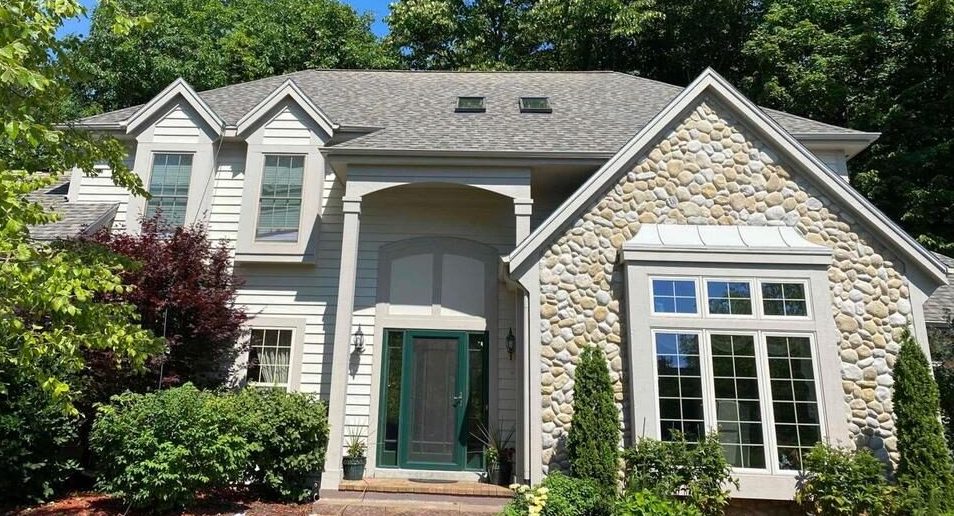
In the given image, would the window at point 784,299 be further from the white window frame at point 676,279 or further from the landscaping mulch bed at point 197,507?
the landscaping mulch bed at point 197,507

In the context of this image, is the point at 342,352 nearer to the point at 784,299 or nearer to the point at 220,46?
the point at 784,299

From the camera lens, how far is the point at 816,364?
743 centimetres

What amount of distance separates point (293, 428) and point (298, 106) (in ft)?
20.1

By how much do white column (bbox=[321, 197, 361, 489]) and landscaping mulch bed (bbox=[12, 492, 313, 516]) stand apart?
24.0 inches

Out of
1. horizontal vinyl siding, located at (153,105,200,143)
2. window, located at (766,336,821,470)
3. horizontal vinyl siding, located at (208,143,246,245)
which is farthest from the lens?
horizontal vinyl siding, located at (153,105,200,143)

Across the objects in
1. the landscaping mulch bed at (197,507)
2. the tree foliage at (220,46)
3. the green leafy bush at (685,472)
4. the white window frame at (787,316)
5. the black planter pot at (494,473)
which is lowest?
the landscaping mulch bed at (197,507)

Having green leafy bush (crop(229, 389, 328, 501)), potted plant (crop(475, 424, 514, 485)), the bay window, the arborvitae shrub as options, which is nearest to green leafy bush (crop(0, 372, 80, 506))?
green leafy bush (crop(229, 389, 328, 501))

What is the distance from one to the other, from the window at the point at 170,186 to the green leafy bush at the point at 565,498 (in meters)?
8.18

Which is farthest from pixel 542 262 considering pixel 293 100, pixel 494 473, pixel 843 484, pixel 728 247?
pixel 293 100

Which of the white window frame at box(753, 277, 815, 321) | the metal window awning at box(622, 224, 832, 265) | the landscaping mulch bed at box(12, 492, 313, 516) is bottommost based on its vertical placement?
the landscaping mulch bed at box(12, 492, 313, 516)

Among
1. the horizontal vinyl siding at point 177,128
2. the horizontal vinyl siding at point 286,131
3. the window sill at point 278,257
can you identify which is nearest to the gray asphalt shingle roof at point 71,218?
the horizontal vinyl siding at point 177,128

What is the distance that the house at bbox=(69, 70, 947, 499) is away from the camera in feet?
24.7

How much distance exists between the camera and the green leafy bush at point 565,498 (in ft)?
20.6

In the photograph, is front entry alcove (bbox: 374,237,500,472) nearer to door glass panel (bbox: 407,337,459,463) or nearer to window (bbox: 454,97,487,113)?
door glass panel (bbox: 407,337,459,463)
